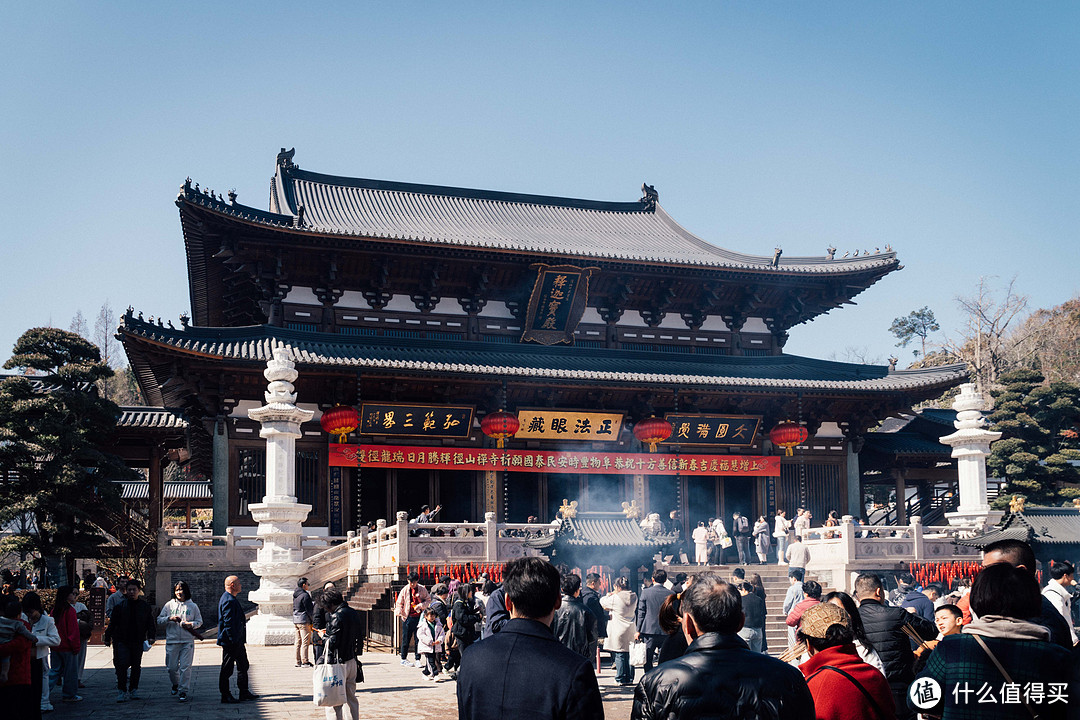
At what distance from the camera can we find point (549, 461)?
2525 centimetres

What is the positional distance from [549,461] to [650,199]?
12.3 metres

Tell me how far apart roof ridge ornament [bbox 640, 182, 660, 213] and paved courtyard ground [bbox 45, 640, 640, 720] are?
68.8ft

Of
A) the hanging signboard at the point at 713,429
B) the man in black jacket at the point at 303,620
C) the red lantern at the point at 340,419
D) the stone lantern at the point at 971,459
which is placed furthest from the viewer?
the hanging signboard at the point at 713,429

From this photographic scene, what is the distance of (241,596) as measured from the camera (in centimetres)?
2162

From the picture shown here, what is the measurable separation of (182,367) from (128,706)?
11.6 meters

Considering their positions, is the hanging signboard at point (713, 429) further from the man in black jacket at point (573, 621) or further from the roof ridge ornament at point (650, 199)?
the man in black jacket at point (573, 621)

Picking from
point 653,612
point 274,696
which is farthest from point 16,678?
point 653,612

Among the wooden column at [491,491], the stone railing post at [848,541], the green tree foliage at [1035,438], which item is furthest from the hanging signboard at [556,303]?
the green tree foliage at [1035,438]

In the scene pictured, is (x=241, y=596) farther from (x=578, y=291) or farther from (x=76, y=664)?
(x=578, y=291)

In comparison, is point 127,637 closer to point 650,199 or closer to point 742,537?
point 742,537

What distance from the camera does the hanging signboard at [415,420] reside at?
23875 millimetres

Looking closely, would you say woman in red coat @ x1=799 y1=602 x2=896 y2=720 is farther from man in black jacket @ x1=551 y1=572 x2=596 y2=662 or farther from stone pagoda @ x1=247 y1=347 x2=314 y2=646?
stone pagoda @ x1=247 y1=347 x2=314 y2=646

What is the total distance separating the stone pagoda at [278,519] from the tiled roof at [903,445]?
54.3ft

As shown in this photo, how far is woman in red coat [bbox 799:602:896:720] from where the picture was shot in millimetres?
4660
